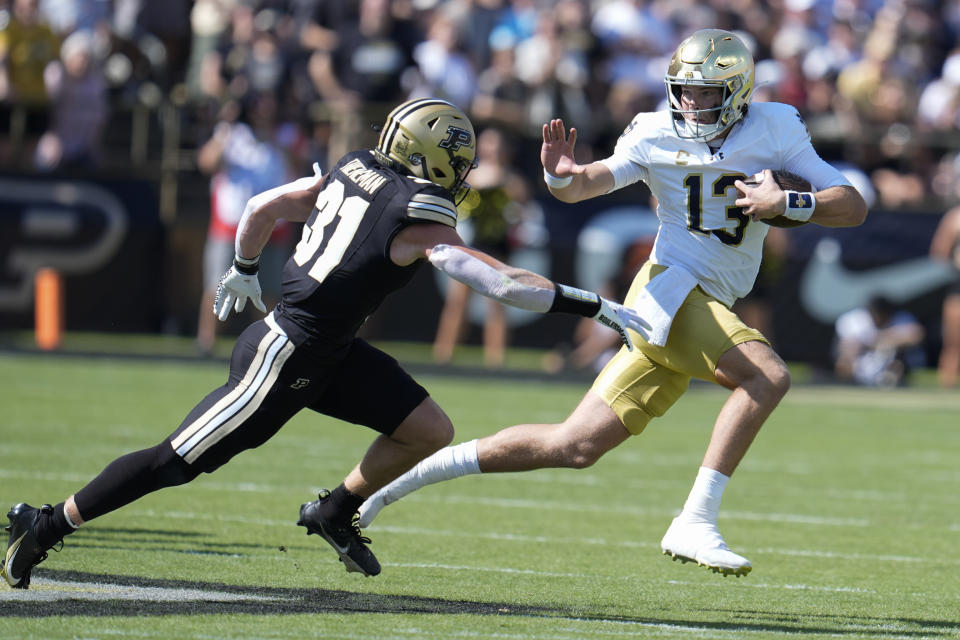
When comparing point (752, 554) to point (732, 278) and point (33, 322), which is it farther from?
point (33, 322)

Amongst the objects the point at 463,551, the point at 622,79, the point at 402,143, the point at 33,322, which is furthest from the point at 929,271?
the point at 402,143

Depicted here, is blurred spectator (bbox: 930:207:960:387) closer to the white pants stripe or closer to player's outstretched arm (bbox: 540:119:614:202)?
player's outstretched arm (bbox: 540:119:614:202)

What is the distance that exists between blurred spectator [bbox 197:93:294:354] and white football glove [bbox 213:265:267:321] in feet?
27.2

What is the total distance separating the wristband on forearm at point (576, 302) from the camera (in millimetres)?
4969

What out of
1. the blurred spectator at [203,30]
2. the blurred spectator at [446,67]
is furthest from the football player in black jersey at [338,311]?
the blurred spectator at [203,30]

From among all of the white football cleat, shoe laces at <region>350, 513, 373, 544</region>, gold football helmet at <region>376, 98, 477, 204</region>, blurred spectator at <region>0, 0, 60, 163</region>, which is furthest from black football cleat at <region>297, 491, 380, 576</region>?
blurred spectator at <region>0, 0, 60, 163</region>

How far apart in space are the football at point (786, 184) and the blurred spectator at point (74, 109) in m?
10.4

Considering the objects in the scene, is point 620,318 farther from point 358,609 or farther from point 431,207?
point 358,609

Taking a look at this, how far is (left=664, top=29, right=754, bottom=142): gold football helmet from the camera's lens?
5.55 meters

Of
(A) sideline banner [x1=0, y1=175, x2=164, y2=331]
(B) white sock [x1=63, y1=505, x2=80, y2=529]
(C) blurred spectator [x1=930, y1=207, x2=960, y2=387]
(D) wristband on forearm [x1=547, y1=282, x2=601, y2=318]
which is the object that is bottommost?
(A) sideline banner [x1=0, y1=175, x2=164, y2=331]

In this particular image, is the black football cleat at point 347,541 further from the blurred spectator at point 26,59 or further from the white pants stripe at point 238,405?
the blurred spectator at point 26,59

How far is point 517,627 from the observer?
15.6ft

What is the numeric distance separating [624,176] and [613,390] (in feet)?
2.59

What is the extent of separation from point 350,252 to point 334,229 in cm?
13
